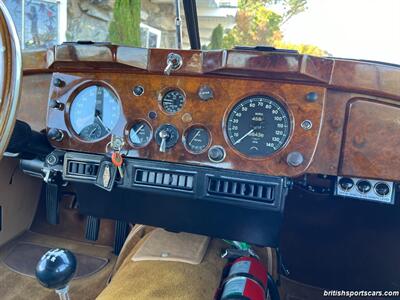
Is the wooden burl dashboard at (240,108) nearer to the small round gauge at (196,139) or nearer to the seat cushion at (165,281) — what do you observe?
the small round gauge at (196,139)

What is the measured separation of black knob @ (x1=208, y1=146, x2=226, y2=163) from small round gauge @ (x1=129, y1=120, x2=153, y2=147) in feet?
0.92

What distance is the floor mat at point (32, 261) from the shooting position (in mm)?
2174

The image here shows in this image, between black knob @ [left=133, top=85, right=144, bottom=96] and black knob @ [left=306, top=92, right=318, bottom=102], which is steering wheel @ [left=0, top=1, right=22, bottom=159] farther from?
black knob @ [left=306, top=92, right=318, bottom=102]

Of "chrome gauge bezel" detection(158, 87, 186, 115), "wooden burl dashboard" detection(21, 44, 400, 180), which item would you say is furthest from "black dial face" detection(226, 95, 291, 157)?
"chrome gauge bezel" detection(158, 87, 186, 115)

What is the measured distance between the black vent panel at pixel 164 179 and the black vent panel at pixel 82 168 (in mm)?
199

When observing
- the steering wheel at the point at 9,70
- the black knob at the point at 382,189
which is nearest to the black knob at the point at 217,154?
the black knob at the point at 382,189

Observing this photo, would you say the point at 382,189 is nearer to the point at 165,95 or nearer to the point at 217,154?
the point at 217,154

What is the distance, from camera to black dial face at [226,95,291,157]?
1.53 metres

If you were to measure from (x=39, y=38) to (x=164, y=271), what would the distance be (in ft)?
19.9

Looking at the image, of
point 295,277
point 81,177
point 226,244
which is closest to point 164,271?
point 226,244

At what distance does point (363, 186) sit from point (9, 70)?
4.60 feet

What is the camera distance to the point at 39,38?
6.51 meters

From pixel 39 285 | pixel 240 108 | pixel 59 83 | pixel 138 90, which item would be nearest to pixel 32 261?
pixel 39 285

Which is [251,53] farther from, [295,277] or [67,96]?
[295,277]
